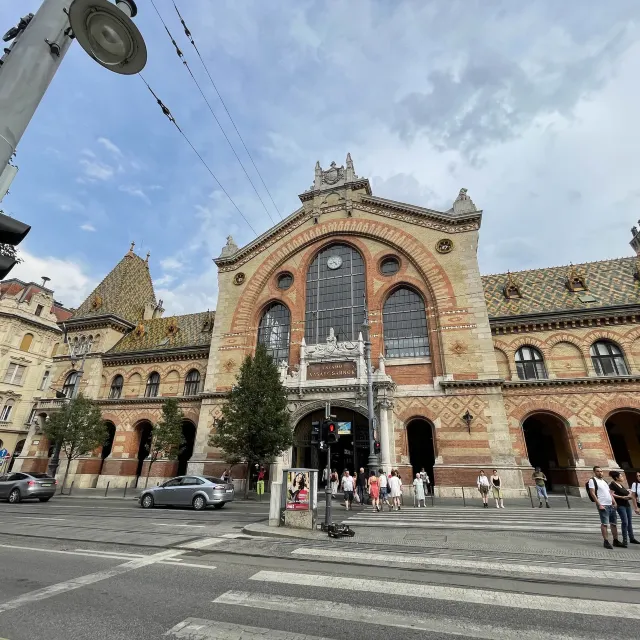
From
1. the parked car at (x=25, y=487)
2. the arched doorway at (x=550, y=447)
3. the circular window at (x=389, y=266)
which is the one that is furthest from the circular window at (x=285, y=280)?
the parked car at (x=25, y=487)

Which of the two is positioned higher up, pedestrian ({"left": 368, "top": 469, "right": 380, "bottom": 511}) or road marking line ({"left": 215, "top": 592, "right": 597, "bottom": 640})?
pedestrian ({"left": 368, "top": 469, "right": 380, "bottom": 511})

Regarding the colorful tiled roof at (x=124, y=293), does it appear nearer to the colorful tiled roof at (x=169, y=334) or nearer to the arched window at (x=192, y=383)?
the colorful tiled roof at (x=169, y=334)

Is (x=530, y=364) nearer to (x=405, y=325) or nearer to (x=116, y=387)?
(x=405, y=325)

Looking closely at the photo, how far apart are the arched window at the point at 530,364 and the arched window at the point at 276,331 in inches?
574

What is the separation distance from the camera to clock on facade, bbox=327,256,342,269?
27.8m

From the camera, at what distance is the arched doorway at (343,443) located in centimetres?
2319

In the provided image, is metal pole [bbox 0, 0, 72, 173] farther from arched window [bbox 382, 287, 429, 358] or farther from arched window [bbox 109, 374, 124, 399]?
arched window [bbox 109, 374, 124, 399]

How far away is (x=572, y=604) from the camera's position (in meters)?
5.08

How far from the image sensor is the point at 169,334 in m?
32.6

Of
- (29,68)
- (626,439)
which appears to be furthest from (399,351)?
(29,68)

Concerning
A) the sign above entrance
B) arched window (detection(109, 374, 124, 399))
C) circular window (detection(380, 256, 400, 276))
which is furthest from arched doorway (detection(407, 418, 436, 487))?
arched window (detection(109, 374, 124, 399))

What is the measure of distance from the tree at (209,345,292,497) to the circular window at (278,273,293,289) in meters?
8.17

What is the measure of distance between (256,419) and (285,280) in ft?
40.3

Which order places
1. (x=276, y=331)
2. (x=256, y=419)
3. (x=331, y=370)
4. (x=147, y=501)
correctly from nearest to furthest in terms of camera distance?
(x=147, y=501) < (x=256, y=419) < (x=331, y=370) < (x=276, y=331)
